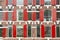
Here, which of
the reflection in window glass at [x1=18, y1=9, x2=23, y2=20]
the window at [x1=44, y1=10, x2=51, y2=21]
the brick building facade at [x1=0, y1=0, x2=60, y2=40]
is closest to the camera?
the brick building facade at [x1=0, y1=0, x2=60, y2=40]

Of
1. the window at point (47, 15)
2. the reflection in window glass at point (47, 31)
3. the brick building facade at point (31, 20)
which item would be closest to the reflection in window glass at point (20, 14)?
the brick building facade at point (31, 20)

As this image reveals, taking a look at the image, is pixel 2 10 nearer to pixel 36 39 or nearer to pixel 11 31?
pixel 11 31

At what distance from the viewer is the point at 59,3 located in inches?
659

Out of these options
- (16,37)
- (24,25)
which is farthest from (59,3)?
(16,37)

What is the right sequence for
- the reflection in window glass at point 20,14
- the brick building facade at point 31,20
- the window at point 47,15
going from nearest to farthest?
the brick building facade at point 31,20
the window at point 47,15
the reflection in window glass at point 20,14

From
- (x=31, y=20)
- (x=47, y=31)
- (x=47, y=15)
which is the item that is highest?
(x=47, y=15)

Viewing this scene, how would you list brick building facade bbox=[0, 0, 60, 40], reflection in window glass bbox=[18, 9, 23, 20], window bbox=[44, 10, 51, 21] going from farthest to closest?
reflection in window glass bbox=[18, 9, 23, 20]
window bbox=[44, 10, 51, 21]
brick building facade bbox=[0, 0, 60, 40]

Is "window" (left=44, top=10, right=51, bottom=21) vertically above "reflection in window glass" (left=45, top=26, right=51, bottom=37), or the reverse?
"window" (left=44, top=10, right=51, bottom=21)

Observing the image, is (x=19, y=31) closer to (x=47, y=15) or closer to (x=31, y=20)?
(x=31, y=20)

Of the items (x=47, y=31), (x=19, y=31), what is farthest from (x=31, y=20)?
(x=47, y=31)

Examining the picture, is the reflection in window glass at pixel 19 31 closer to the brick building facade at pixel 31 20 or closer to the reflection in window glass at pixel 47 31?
the brick building facade at pixel 31 20

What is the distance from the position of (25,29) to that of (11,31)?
115cm

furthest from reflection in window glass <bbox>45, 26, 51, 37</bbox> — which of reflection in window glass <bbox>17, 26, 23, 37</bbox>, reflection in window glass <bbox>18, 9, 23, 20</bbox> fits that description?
reflection in window glass <bbox>18, 9, 23, 20</bbox>

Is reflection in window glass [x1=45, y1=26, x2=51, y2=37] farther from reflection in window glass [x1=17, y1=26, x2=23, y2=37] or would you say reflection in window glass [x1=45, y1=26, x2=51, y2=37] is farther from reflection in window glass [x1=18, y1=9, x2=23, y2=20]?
reflection in window glass [x1=18, y1=9, x2=23, y2=20]
